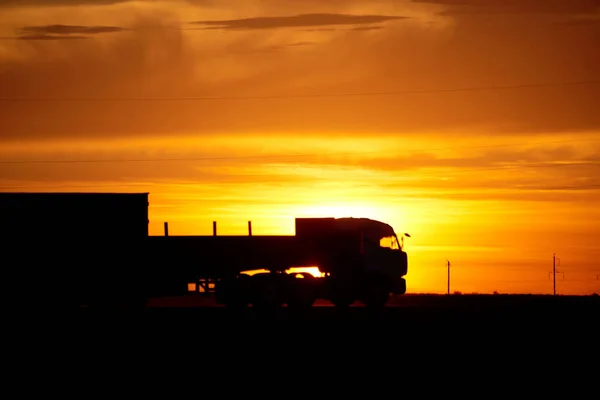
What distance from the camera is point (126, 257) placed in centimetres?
3784

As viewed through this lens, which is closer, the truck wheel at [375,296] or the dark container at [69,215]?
the dark container at [69,215]

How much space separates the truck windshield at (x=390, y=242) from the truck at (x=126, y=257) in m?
3.49

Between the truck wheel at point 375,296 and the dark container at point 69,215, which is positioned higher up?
the dark container at point 69,215

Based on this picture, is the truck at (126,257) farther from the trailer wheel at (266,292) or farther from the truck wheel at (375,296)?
the truck wheel at (375,296)

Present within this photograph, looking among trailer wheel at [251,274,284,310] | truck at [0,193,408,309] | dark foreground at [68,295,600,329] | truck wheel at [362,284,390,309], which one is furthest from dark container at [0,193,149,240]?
truck wheel at [362,284,390,309]

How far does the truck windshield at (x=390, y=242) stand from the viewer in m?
44.2

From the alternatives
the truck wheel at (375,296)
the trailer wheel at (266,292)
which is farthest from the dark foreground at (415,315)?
the truck wheel at (375,296)

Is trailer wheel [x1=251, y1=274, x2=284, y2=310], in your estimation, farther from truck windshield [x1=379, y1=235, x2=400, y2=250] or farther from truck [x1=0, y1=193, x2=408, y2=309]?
truck windshield [x1=379, y1=235, x2=400, y2=250]

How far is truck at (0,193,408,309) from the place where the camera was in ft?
123

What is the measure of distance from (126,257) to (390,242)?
39.2 feet

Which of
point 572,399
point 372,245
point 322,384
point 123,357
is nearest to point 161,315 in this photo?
point 372,245

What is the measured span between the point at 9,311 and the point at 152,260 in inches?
207

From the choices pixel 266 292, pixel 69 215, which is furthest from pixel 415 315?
pixel 69 215

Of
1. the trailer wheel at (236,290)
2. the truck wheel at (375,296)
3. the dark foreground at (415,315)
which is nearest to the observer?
the dark foreground at (415,315)
